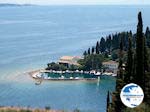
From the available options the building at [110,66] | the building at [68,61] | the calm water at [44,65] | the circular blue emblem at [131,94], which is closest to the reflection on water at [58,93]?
the calm water at [44,65]

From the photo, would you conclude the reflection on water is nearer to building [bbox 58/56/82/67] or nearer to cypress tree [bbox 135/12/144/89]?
building [bbox 58/56/82/67]

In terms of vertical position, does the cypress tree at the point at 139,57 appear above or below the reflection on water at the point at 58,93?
above

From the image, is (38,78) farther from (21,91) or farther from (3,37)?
(3,37)

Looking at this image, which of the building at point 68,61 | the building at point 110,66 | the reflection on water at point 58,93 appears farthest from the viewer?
the building at point 68,61

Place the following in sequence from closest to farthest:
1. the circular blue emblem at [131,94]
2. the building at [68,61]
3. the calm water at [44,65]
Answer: the circular blue emblem at [131,94] < the calm water at [44,65] < the building at [68,61]

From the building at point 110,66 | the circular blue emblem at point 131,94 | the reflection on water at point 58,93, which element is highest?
the circular blue emblem at point 131,94

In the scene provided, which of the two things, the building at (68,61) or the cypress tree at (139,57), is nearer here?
the cypress tree at (139,57)

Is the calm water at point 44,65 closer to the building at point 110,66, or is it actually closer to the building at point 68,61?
the building at point 110,66

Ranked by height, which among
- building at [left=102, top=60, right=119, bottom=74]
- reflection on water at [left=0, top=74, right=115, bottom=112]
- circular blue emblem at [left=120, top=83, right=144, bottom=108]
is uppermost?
circular blue emblem at [left=120, top=83, right=144, bottom=108]

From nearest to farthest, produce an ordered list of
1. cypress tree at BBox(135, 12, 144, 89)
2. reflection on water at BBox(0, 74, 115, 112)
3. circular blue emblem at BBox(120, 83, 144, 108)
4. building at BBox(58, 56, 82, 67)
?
circular blue emblem at BBox(120, 83, 144, 108) < cypress tree at BBox(135, 12, 144, 89) < reflection on water at BBox(0, 74, 115, 112) < building at BBox(58, 56, 82, 67)

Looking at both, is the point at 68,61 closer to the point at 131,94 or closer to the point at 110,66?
the point at 110,66

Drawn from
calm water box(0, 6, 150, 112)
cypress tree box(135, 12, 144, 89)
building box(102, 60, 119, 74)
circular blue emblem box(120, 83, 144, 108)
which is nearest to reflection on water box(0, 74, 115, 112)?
calm water box(0, 6, 150, 112)
